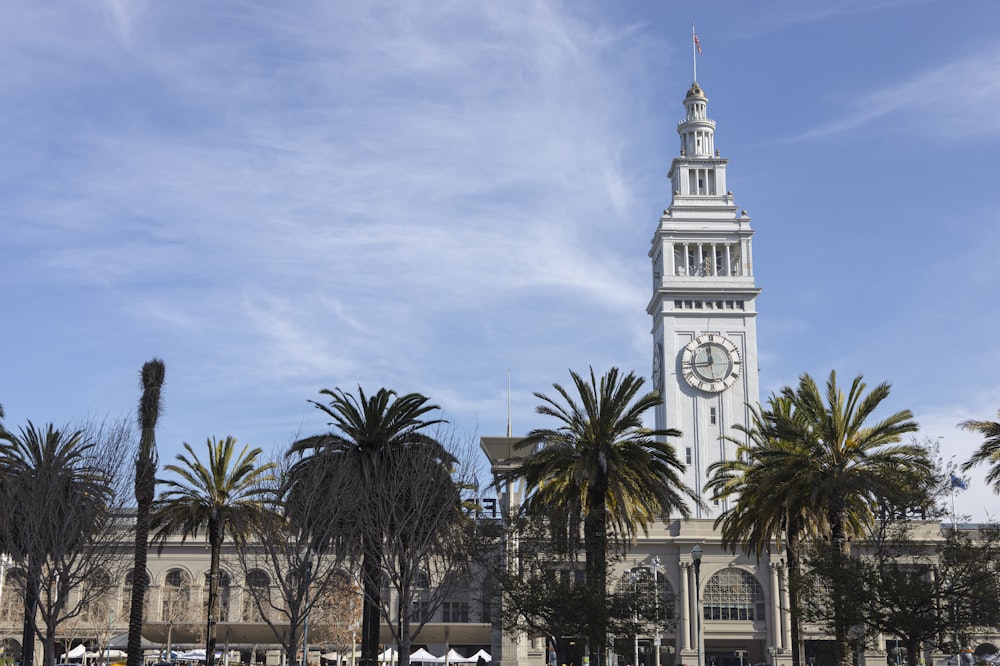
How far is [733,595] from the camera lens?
8762cm

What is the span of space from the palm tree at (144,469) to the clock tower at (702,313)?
6010 centimetres

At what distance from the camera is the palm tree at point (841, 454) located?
40469 mm

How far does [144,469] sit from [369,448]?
9.52 meters

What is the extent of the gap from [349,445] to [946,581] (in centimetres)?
2339

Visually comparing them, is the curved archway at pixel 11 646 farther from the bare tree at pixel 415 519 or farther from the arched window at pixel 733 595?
the bare tree at pixel 415 519

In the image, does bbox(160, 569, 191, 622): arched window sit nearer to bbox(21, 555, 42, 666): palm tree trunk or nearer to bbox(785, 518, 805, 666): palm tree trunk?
bbox(21, 555, 42, 666): palm tree trunk

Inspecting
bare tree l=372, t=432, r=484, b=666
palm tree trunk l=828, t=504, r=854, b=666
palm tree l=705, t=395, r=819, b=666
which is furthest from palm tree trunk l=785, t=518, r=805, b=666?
bare tree l=372, t=432, r=484, b=666

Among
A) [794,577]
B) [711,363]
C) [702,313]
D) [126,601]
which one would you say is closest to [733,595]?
[711,363]

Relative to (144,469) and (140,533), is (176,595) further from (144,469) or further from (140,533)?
(144,469)

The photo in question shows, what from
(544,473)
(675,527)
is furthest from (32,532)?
(675,527)

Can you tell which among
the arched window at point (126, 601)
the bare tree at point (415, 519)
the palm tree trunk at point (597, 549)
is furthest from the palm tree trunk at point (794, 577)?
the arched window at point (126, 601)

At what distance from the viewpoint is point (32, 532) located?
142 feet

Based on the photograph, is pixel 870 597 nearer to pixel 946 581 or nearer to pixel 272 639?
pixel 946 581

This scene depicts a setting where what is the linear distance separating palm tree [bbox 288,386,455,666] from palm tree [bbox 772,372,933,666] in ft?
47.2
